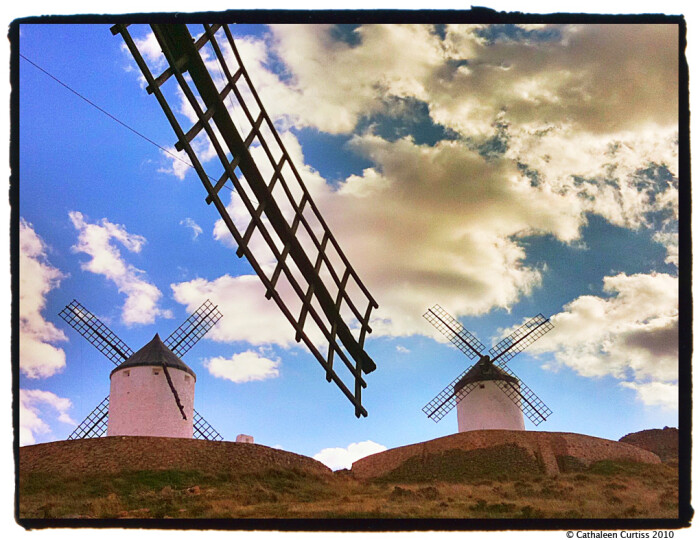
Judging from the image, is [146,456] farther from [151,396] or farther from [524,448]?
[524,448]

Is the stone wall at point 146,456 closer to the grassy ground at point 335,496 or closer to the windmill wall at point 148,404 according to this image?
the grassy ground at point 335,496

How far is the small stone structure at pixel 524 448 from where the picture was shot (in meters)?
18.8

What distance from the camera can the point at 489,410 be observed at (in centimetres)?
2181

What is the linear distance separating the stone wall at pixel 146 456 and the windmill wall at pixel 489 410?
285 inches

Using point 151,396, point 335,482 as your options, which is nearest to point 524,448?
point 335,482

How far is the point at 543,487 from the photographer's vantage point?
14.6m

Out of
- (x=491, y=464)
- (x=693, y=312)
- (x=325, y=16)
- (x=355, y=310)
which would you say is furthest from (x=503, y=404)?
(x=325, y=16)

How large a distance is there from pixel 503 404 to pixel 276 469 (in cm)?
857

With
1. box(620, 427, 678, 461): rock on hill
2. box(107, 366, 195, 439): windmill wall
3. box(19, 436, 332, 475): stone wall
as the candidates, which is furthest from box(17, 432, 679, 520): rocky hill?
box(620, 427, 678, 461): rock on hill

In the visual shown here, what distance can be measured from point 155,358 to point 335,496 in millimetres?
7096

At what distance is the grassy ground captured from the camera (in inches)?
413

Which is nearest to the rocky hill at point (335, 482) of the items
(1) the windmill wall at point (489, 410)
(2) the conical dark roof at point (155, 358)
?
(1) the windmill wall at point (489, 410)

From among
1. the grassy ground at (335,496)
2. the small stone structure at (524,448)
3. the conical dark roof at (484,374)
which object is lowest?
the grassy ground at (335,496)

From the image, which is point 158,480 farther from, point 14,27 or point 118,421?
point 14,27
